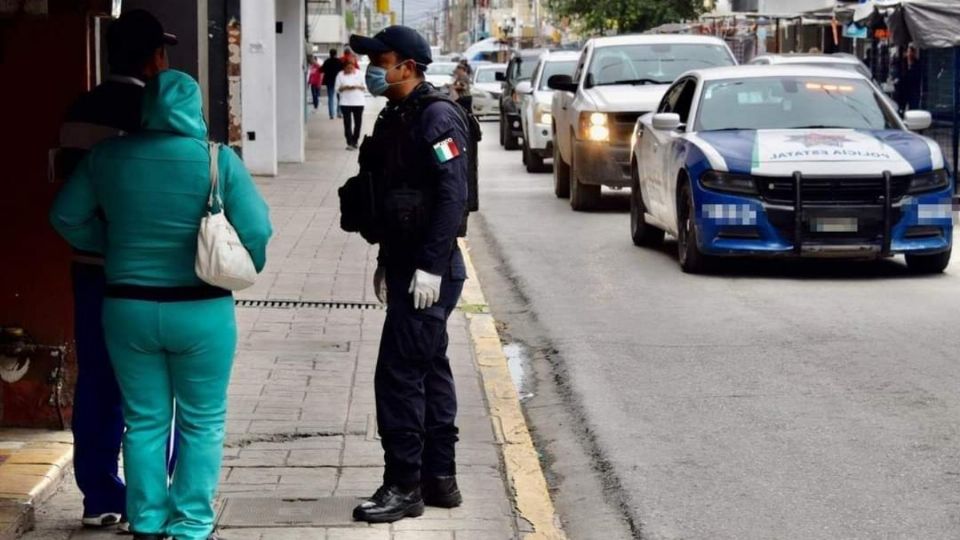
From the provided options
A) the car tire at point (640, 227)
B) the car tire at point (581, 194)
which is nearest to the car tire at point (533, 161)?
the car tire at point (581, 194)

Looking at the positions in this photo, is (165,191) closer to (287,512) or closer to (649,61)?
(287,512)

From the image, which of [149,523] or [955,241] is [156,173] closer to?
[149,523]

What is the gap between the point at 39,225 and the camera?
24.2 ft

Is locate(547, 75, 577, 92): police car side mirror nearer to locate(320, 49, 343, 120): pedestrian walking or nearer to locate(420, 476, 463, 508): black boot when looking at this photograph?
locate(420, 476, 463, 508): black boot

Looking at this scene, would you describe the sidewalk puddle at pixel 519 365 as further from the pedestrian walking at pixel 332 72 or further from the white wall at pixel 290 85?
the pedestrian walking at pixel 332 72

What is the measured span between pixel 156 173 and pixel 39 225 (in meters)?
1.92

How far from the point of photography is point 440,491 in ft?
21.9

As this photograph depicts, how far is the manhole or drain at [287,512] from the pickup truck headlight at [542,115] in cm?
1946

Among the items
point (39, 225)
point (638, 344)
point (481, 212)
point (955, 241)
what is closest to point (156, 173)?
point (39, 225)

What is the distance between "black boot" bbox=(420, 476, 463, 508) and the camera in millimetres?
6656

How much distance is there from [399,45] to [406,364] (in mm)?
1166

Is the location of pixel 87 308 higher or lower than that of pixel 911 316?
higher

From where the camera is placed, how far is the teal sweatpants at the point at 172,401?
5.66 meters

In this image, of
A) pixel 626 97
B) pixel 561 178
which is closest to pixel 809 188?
pixel 626 97
